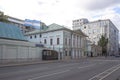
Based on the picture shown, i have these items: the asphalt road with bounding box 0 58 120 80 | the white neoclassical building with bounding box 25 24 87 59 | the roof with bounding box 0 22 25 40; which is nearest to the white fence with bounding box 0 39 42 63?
the roof with bounding box 0 22 25 40

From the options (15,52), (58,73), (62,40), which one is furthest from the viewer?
(62,40)

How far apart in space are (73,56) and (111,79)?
158 ft

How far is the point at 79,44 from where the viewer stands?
221ft

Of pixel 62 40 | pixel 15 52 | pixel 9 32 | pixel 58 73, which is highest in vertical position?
pixel 9 32

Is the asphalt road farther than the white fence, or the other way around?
the white fence

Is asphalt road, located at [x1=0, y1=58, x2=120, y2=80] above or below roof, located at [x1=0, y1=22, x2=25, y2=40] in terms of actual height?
below

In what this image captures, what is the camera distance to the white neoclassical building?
54.8 metres

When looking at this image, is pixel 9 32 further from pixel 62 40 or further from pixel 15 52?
pixel 62 40

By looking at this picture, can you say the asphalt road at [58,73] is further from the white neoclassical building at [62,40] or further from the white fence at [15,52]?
the white neoclassical building at [62,40]

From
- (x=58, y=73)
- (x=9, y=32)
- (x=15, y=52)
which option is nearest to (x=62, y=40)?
(x=9, y=32)

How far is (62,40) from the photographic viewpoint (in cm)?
5447

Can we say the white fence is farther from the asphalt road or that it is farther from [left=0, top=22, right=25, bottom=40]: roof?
the asphalt road

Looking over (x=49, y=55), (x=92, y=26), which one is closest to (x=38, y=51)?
(x=49, y=55)

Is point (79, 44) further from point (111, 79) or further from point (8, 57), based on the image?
point (111, 79)
